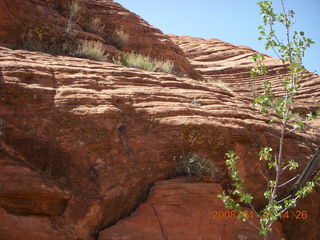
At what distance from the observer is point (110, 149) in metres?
5.24

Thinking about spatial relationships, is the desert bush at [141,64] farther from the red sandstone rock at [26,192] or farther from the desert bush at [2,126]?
the red sandstone rock at [26,192]

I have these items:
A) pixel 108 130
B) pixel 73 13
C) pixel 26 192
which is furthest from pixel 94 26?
pixel 26 192

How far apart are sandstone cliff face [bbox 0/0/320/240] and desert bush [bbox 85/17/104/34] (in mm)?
2850

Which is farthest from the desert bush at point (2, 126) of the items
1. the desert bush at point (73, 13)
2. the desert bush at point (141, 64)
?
the desert bush at point (73, 13)

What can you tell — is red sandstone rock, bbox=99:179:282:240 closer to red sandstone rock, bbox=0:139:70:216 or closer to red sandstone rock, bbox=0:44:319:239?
red sandstone rock, bbox=0:44:319:239

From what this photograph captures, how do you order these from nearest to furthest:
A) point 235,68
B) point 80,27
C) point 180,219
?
point 180,219 → point 80,27 → point 235,68

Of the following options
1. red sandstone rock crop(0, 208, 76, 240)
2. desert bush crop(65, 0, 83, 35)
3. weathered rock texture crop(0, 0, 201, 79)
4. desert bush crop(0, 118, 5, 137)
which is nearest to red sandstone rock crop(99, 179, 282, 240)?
red sandstone rock crop(0, 208, 76, 240)

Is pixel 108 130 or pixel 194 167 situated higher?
pixel 108 130

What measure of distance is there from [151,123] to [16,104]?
6.72 ft

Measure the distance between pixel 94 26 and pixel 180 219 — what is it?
6.29m

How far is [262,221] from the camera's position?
474cm

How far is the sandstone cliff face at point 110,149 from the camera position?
436 centimetres

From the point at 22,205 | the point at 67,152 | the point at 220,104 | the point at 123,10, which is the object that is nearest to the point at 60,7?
the point at 123,10

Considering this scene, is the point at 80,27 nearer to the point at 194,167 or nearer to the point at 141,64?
the point at 141,64
